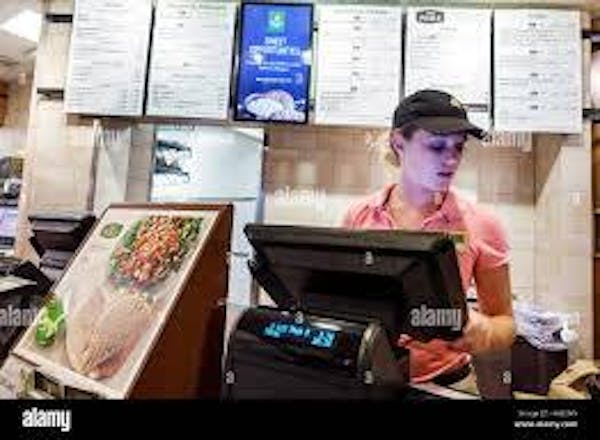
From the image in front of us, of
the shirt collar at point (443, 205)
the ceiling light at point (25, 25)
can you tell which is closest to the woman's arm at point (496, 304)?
the shirt collar at point (443, 205)

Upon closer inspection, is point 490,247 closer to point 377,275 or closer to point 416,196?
point 416,196

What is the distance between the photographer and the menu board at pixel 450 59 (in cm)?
288

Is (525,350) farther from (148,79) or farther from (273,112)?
(148,79)

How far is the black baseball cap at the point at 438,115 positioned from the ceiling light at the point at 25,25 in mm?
2522

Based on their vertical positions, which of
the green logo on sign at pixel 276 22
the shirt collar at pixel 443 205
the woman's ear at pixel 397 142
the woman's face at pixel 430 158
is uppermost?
the green logo on sign at pixel 276 22

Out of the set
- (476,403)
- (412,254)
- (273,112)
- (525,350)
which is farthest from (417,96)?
(525,350)

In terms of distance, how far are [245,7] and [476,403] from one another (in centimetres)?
257

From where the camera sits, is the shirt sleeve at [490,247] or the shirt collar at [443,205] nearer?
the shirt sleeve at [490,247]

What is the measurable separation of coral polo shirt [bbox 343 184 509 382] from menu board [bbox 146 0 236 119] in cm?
146

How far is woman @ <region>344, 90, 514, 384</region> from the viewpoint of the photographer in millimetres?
1523

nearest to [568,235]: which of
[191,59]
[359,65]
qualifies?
[359,65]

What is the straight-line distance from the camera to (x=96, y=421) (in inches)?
30.8

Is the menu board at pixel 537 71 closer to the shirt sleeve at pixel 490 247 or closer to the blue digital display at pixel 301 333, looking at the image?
the shirt sleeve at pixel 490 247

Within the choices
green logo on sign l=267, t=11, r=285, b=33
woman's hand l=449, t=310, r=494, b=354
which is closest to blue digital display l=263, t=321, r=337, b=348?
woman's hand l=449, t=310, r=494, b=354
